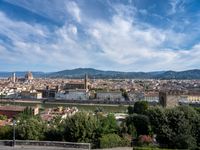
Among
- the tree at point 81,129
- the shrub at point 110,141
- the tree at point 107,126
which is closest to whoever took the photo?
the shrub at point 110,141

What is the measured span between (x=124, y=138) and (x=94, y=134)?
1.41 metres

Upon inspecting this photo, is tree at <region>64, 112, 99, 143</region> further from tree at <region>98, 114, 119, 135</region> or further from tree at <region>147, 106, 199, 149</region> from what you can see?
tree at <region>147, 106, 199, 149</region>

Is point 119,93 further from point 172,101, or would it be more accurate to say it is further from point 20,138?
point 20,138

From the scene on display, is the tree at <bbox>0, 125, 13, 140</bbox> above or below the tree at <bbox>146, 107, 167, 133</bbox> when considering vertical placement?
below

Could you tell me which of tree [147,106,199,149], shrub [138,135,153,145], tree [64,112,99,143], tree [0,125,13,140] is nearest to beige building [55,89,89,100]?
tree [0,125,13,140]

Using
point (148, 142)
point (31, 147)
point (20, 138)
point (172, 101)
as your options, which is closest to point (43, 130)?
point (20, 138)

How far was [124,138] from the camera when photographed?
15.5 meters

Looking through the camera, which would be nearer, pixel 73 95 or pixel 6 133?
pixel 6 133

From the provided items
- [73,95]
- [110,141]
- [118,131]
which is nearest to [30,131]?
[110,141]

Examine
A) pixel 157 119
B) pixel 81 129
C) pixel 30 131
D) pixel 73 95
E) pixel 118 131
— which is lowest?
pixel 73 95

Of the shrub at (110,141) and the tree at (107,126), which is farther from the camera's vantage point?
the tree at (107,126)

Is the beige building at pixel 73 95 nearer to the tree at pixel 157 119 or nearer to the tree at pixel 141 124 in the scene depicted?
the tree at pixel 141 124

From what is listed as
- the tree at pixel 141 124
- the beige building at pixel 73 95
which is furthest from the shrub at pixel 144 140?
the beige building at pixel 73 95

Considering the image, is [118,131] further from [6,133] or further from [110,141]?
[6,133]
